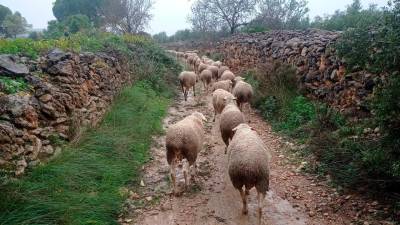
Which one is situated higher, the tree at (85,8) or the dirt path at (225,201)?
the tree at (85,8)

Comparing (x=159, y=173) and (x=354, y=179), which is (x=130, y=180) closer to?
(x=159, y=173)

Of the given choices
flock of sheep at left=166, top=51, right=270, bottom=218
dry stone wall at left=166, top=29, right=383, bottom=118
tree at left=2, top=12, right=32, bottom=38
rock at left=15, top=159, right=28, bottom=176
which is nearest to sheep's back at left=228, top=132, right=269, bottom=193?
flock of sheep at left=166, top=51, right=270, bottom=218

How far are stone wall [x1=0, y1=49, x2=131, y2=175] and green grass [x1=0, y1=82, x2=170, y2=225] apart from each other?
0.94 feet

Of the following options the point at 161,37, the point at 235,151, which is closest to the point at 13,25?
the point at 235,151

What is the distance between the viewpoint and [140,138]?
8.11 meters

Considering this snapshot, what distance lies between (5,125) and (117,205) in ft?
6.53

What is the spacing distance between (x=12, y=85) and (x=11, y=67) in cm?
57

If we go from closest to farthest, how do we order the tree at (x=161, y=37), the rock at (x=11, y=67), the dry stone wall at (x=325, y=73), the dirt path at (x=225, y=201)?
the dirt path at (x=225, y=201) < the rock at (x=11, y=67) < the dry stone wall at (x=325, y=73) < the tree at (x=161, y=37)

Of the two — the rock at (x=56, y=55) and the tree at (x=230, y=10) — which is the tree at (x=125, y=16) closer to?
the tree at (x=230, y=10)

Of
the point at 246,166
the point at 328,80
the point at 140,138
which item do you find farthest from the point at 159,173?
the point at 328,80

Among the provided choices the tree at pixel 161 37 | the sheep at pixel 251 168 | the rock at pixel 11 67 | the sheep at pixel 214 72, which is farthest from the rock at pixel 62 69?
the tree at pixel 161 37

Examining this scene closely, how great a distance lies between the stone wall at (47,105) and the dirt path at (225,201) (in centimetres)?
172

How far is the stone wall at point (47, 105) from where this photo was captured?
4797mm

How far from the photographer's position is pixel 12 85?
533cm
